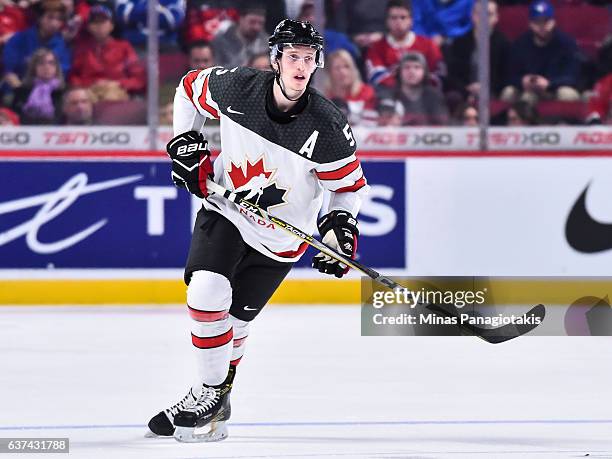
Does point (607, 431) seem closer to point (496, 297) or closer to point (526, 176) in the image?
point (496, 297)

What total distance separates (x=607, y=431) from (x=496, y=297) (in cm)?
57

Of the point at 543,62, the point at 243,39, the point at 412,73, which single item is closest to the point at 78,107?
the point at 243,39

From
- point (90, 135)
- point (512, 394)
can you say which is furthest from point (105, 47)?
point (512, 394)

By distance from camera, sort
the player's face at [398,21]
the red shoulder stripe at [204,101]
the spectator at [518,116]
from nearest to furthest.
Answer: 1. the red shoulder stripe at [204,101]
2. the player's face at [398,21]
3. the spectator at [518,116]

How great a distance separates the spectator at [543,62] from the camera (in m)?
7.18

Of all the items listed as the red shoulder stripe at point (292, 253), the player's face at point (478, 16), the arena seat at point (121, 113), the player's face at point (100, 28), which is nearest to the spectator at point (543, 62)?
the player's face at point (478, 16)

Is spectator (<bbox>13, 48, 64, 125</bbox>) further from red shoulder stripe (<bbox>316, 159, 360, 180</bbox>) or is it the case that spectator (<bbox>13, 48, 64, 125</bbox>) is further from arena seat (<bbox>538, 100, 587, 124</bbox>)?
red shoulder stripe (<bbox>316, 159, 360, 180</bbox>)

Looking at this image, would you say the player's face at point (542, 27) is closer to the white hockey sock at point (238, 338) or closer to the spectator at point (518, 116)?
the spectator at point (518, 116)

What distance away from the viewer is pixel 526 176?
23.7ft

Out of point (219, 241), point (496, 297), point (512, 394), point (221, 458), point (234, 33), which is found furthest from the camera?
point (234, 33)

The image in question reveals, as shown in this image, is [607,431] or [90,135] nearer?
[607,431]

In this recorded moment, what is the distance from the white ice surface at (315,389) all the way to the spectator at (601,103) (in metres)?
1.61

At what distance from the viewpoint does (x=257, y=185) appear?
4.05 metres

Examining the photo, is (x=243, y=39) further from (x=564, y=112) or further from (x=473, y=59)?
(x=564, y=112)
